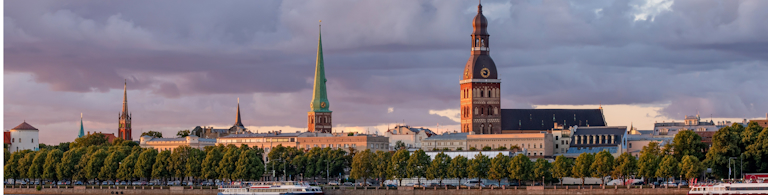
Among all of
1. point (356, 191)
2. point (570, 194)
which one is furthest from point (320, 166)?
point (570, 194)

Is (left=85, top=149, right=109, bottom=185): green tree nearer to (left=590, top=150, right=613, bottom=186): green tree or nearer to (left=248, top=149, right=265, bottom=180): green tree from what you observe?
(left=248, top=149, right=265, bottom=180): green tree

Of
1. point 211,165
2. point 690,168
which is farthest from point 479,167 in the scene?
point 211,165

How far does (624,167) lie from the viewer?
128 meters

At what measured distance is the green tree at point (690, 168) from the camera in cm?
12438

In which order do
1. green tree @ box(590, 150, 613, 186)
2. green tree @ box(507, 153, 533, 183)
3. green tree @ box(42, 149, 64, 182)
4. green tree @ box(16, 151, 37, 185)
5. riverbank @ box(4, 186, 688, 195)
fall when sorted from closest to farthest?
riverbank @ box(4, 186, 688, 195) → green tree @ box(590, 150, 613, 186) → green tree @ box(507, 153, 533, 183) → green tree @ box(42, 149, 64, 182) → green tree @ box(16, 151, 37, 185)

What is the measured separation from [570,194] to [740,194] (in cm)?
1888

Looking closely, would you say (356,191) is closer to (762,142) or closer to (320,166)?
(320,166)

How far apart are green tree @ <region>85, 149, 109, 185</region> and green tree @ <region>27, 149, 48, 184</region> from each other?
26.0 ft

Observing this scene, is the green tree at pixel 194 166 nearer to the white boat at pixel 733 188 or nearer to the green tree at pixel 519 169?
the green tree at pixel 519 169

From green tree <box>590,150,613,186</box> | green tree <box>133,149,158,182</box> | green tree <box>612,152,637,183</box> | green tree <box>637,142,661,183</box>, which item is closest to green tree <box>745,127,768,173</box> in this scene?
green tree <box>637,142,661,183</box>

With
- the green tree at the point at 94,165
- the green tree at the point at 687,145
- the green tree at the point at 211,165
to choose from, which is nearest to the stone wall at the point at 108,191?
the green tree at the point at 94,165

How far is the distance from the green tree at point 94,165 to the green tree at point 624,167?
230 ft

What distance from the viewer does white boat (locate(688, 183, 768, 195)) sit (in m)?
107

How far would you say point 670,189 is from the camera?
116 m
